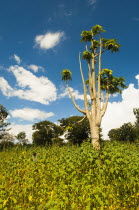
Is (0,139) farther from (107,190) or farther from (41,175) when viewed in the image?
(107,190)

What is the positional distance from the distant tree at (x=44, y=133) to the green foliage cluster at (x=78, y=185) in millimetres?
49295

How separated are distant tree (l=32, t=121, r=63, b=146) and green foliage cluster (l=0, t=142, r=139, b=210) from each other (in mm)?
49295

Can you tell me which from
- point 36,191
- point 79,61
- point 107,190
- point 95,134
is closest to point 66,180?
point 36,191

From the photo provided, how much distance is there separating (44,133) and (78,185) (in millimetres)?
53807

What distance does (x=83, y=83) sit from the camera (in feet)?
50.4

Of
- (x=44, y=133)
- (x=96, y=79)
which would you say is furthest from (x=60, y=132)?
(x=96, y=79)

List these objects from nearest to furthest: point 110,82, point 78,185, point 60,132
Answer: point 78,185 → point 110,82 → point 60,132

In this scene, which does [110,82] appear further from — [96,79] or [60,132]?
[60,132]

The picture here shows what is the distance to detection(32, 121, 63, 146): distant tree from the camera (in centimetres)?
5653

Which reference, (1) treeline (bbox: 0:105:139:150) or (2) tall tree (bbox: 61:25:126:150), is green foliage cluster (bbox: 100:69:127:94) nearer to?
(2) tall tree (bbox: 61:25:126:150)

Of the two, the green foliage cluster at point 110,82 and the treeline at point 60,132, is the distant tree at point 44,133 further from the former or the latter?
the green foliage cluster at point 110,82

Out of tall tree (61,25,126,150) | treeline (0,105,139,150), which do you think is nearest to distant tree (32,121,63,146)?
treeline (0,105,139,150)

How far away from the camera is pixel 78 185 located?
16.2 ft

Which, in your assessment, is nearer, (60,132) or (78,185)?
(78,185)
